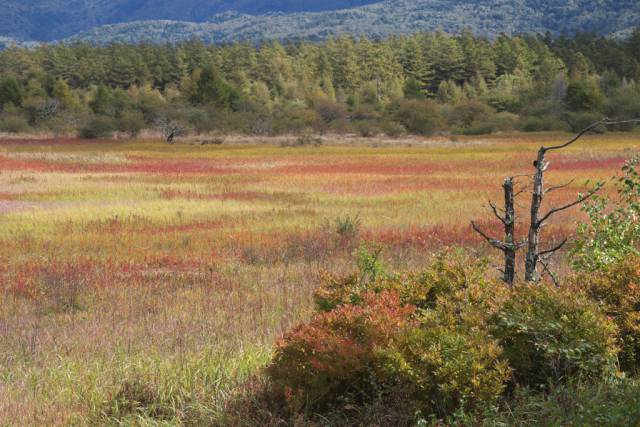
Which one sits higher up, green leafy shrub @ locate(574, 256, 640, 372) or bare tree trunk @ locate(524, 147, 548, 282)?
bare tree trunk @ locate(524, 147, 548, 282)

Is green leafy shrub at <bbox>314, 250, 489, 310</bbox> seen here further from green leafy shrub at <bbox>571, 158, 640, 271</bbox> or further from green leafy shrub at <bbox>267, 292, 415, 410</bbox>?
green leafy shrub at <bbox>571, 158, 640, 271</bbox>

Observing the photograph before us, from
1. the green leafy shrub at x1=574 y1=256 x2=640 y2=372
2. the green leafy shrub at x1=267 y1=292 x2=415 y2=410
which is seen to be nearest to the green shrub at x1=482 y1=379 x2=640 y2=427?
the green leafy shrub at x1=574 y1=256 x2=640 y2=372

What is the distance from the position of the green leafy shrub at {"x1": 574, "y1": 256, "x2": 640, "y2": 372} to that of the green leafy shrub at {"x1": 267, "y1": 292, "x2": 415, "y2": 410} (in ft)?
6.11

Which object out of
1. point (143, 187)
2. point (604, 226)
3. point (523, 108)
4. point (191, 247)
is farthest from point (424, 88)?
point (604, 226)

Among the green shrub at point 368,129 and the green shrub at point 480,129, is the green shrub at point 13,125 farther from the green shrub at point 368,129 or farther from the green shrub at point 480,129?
the green shrub at point 480,129

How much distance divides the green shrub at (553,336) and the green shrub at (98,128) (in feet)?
241

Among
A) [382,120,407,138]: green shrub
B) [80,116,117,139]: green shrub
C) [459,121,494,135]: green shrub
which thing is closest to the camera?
[80,116,117,139]: green shrub

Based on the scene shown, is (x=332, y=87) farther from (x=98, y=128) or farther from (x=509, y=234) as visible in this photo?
(x=509, y=234)

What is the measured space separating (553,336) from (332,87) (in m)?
106

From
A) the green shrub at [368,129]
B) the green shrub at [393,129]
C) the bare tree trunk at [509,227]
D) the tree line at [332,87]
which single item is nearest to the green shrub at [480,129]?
the tree line at [332,87]

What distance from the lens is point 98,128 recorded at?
75.1m

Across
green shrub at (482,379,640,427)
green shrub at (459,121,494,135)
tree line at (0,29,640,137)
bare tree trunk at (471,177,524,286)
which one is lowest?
green shrub at (459,121,494,135)

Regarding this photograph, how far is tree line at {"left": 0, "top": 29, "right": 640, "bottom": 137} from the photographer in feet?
266

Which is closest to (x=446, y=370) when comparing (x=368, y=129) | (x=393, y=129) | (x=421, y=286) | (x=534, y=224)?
(x=421, y=286)
